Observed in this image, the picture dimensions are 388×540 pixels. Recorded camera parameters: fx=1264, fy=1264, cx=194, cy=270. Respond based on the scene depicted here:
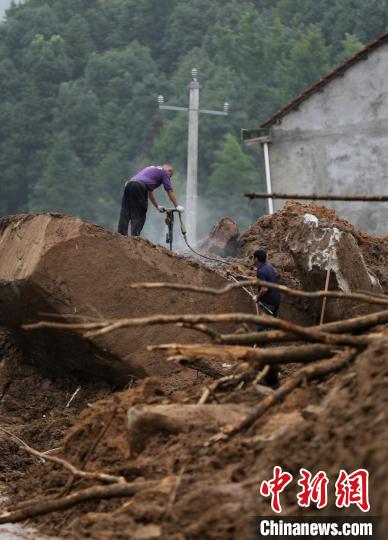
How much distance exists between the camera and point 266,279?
38.5ft

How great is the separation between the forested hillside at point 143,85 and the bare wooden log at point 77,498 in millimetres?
52899

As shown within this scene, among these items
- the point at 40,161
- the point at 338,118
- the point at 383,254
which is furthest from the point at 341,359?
the point at 40,161

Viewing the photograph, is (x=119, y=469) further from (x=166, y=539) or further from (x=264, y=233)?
(x=264, y=233)

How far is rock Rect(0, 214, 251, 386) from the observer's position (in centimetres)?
1123

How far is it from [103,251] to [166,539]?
5.71 m

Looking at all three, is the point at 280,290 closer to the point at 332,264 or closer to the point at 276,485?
the point at 276,485

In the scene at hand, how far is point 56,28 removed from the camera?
281ft

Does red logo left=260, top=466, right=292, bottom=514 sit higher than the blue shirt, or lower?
lower

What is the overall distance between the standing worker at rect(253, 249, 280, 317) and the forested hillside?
1891 inches

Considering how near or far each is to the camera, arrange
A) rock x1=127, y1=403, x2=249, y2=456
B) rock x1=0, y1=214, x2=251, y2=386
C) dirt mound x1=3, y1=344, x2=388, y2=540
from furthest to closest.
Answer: rock x1=0, y1=214, x2=251, y2=386 → rock x1=127, y1=403, x2=249, y2=456 → dirt mound x1=3, y1=344, x2=388, y2=540

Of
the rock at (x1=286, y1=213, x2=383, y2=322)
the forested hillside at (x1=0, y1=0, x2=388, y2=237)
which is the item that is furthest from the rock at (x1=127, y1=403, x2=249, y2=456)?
the forested hillside at (x1=0, y1=0, x2=388, y2=237)

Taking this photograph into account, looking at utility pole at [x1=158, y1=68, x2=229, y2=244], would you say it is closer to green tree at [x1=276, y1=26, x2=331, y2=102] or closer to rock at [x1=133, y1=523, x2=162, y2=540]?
rock at [x1=133, y1=523, x2=162, y2=540]

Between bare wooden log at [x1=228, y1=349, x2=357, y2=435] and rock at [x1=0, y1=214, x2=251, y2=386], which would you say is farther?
rock at [x1=0, y1=214, x2=251, y2=386]

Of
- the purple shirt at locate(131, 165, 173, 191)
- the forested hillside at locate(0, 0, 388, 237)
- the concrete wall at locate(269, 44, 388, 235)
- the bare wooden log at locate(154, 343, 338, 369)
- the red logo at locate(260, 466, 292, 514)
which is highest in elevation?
the forested hillside at locate(0, 0, 388, 237)
